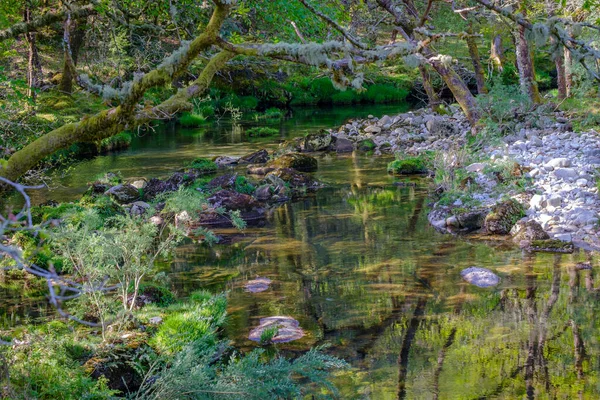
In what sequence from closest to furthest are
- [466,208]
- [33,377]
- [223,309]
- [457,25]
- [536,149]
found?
[33,377] < [223,309] < [466,208] < [536,149] < [457,25]

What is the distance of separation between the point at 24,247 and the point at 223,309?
160 inches

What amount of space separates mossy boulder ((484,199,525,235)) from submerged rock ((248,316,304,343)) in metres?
4.38

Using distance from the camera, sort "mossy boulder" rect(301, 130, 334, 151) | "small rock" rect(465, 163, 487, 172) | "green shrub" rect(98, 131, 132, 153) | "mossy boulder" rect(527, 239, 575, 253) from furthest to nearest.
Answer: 1. "green shrub" rect(98, 131, 132, 153)
2. "mossy boulder" rect(301, 130, 334, 151)
3. "small rock" rect(465, 163, 487, 172)
4. "mossy boulder" rect(527, 239, 575, 253)

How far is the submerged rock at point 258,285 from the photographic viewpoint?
27.2 ft

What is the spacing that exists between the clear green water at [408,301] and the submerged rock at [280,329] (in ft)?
0.39

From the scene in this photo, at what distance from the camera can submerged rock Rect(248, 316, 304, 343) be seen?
6734mm

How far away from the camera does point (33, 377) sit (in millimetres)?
4602

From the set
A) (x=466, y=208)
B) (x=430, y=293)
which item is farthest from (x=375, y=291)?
(x=466, y=208)

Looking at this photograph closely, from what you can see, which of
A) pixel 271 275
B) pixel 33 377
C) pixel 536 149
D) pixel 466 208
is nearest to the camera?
pixel 33 377

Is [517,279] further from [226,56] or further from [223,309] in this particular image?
[226,56]

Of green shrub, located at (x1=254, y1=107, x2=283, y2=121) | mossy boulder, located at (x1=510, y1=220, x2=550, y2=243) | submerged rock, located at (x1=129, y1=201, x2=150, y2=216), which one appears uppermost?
green shrub, located at (x1=254, y1=107, x2=283, y2=121)

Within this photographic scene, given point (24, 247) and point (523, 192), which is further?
point (523, 192)

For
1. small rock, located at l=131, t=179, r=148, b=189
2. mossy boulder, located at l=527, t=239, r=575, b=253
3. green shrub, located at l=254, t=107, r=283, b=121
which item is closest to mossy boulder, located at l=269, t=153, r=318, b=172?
small rock, located at l=131, t=179, r=148, b=189

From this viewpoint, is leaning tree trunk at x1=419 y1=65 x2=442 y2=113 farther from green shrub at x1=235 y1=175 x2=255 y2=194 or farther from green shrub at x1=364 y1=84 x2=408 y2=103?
green shrub at x1=364 y1=84 x2=408 y2=103
